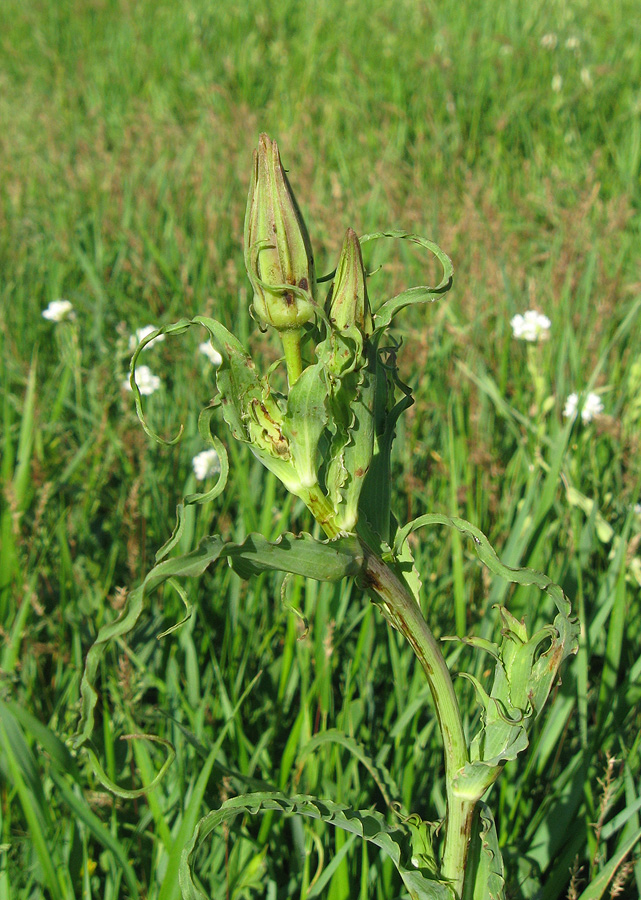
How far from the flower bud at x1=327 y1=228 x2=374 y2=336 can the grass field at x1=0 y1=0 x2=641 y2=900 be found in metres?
0.28

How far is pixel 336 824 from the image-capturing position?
29.8 inches

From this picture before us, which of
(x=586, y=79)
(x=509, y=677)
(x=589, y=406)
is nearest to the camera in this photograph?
(x=509, y=677)

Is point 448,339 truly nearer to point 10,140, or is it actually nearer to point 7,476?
point 7,476

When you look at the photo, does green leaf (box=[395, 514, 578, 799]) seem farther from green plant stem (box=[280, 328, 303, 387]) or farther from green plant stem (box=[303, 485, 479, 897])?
green plant stem (box=[280, 328, 303, 387])

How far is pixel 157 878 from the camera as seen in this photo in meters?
1.02

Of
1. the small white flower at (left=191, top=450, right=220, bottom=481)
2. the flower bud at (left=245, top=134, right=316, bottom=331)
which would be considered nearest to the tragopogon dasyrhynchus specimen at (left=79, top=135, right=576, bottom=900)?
the flower bud at (left=245, top=134, right=316, bottom=331)

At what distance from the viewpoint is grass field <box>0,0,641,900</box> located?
109 cm

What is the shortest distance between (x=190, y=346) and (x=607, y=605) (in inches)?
54.9

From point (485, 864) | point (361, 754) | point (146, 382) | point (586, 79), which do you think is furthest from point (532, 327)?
point (586, 79)

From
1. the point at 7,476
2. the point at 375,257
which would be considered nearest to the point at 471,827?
the point at 7,476

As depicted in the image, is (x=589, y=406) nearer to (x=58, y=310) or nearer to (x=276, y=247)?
(x=276, y=247)

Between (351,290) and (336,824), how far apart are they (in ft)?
1.72

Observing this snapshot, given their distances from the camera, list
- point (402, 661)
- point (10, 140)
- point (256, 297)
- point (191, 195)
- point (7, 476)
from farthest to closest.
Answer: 1. point (10, 140)
2. point (191, 195)
3. point (7, 476)
4. point (402, 661)
5. point (256, 297)

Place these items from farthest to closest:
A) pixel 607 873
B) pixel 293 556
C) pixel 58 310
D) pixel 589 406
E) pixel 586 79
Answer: pixel 586 79 → pixel 58 310 → pixel 589 406 → pixel 607 873 → pixel 293 556
